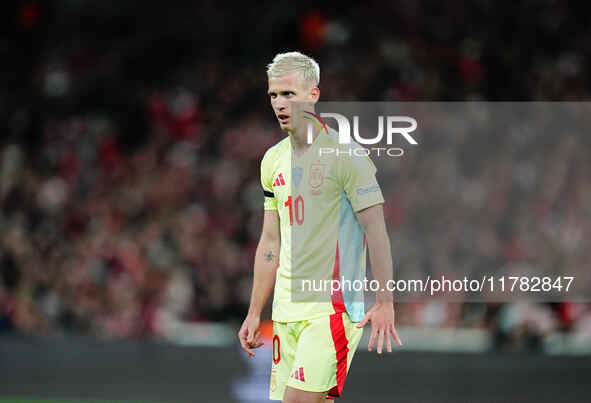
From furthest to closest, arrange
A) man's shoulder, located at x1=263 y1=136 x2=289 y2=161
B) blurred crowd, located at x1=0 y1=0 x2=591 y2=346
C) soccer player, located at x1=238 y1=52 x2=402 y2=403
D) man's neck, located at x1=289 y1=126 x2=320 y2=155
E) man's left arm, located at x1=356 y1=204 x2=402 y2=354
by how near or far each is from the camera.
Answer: blurred crowd, located at x1=0 y1=0 x2=591 y2=346 < man's shoulder, located at x1=263 y1=136 x2=289 y2=161 < man's neck, located at x1=289 y1=126 x2=320 y2=155 < soccer player, located at x1=238 y1=52 x2=402 y2=403 < man's left arm, located at x1=356 y1=204 x2=402 y2=354

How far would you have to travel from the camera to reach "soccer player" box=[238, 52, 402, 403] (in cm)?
384

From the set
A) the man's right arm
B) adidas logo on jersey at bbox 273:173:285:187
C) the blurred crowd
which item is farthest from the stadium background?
adidas logo on jersey at bbox 273:173:285:187

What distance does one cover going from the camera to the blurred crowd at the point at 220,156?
7375 mm

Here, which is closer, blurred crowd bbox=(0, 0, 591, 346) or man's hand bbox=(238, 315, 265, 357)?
man's hand bbox=(238, 315, 265, 357)

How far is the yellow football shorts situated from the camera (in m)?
3.83

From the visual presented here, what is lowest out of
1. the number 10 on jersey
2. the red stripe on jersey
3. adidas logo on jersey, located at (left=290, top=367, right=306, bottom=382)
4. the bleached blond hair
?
adidas logo on jersey, located at (left=290, top=367, right=306, bottom=382)

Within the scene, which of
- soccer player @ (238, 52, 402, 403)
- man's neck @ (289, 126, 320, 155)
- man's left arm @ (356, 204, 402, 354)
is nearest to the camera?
man's left arm @ (356, 204, 402, 354)

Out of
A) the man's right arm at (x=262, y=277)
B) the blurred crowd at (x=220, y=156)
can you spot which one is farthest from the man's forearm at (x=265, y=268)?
the blurred crowd at (x=220, y=156)

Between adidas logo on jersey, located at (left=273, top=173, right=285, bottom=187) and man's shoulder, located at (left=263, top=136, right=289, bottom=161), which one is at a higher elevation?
man's shoulder, located at (left=263, top=136, right=289, bottom=161)

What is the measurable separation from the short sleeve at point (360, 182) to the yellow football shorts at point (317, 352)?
18.4 inches

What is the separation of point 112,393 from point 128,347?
19.3 inches

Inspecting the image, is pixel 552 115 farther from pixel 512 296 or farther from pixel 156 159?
pixel 156 159

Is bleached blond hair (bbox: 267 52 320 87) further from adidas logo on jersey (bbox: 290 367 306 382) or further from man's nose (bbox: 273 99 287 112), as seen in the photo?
adidas logo on jersey (bbox: 290 367 306 382)

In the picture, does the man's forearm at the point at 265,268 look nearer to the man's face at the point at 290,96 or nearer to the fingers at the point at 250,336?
the fingers at the point at 250,336
